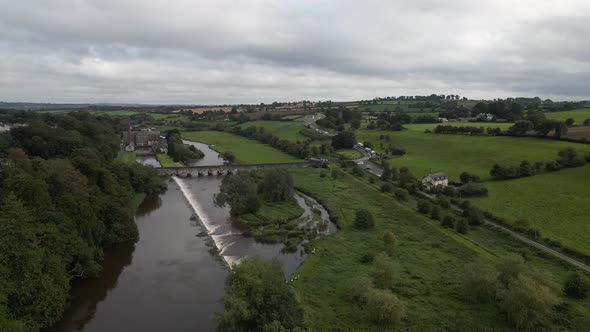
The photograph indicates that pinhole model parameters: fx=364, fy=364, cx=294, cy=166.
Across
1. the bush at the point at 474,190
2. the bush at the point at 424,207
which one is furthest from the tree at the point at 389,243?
the bush at the point at 474,190

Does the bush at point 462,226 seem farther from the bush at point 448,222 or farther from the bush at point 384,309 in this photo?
the bush at point 384,309

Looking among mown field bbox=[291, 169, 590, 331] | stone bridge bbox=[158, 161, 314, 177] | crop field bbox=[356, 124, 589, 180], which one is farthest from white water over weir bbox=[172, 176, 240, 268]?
crop field bbox=[356, 124, 589, 180]

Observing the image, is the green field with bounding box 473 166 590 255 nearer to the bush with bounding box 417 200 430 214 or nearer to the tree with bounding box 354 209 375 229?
the bush with bounding box 417 200 430 214

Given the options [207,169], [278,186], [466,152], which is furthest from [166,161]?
[466,152]

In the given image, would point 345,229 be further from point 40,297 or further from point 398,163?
point 398,163

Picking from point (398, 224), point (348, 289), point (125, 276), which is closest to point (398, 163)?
point (398, 224)
